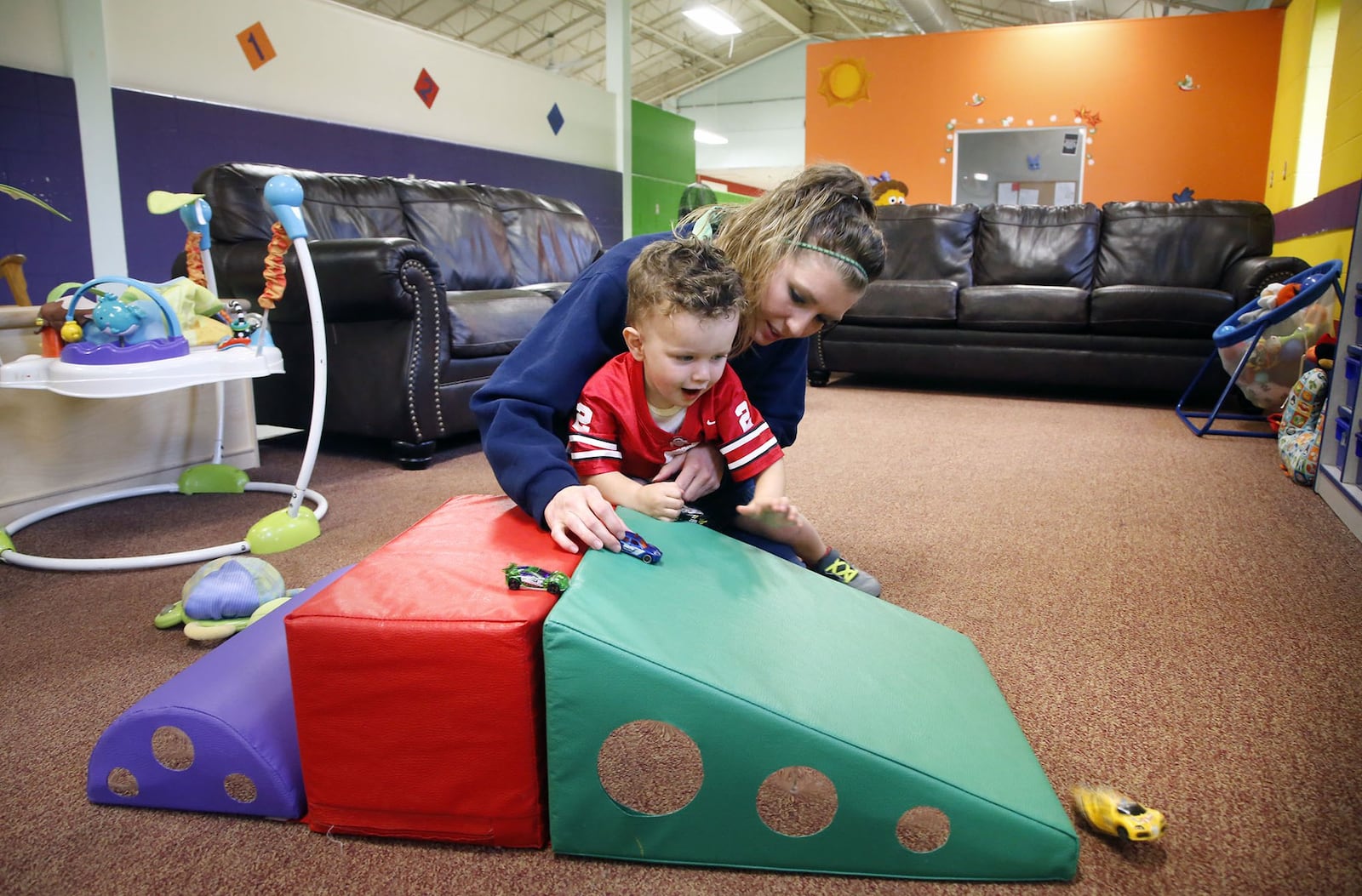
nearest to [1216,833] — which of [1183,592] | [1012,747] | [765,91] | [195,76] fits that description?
[1012,747]

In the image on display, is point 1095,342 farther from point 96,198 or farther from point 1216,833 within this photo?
point 96,198

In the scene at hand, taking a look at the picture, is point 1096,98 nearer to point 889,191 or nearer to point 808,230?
point 889,191

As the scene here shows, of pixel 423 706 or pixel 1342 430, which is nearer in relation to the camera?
pixel 423 706

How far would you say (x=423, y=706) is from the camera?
2.80 feet

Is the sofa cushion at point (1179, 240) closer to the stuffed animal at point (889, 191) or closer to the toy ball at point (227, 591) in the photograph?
the stuffed animal at point (889, 191)

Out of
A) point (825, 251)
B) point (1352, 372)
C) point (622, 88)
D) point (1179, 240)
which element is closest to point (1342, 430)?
point (1352, 372)

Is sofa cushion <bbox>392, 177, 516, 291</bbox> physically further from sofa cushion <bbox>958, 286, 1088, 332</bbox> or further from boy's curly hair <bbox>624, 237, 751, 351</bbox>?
boy's curly hair <bbox>624, 237, 751, 351</bbox>

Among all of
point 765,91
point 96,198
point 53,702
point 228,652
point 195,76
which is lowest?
point 53,702

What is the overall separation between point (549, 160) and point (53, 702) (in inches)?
260

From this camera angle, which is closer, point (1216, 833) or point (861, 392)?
point (1216, 833)

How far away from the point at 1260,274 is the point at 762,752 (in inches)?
146

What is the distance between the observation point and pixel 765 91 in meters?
15.4

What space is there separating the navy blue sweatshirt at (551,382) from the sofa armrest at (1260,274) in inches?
120

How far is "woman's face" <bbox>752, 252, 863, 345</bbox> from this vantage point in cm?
120
